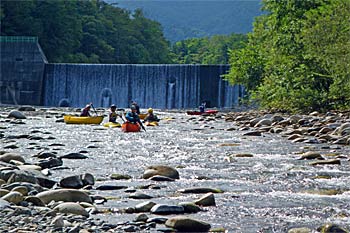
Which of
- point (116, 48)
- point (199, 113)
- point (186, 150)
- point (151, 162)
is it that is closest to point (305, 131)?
point (186, 150)

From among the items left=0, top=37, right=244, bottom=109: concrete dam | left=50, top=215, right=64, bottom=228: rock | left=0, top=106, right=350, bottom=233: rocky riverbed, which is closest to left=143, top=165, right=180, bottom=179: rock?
left=0, top=106, right=350, bottom=233: rocky riverbed

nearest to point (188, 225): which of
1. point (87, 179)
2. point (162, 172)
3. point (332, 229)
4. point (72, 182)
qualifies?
point (332, 229)

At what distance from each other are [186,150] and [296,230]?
8.27 meters

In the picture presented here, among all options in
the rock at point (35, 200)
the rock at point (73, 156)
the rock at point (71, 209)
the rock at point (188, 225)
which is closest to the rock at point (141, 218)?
the rock at point (188, 225)

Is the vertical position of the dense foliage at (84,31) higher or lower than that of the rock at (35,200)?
higher

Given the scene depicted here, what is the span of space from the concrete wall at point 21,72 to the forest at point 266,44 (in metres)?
9.03

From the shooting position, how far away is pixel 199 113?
108 ft

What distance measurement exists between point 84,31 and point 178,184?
54.9m

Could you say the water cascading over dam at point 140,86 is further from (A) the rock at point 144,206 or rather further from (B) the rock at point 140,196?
(A) the rock at point 144,206

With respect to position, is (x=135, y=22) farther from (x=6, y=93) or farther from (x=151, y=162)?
(x=151, y=162)

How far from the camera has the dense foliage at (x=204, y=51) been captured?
326 ft

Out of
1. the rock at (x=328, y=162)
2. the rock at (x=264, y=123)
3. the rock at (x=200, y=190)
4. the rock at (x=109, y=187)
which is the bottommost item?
the rock at (x=109, y=187)

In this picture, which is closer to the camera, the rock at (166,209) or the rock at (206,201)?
the rock at (166,209)

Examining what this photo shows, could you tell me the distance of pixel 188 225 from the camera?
678 centimetres
